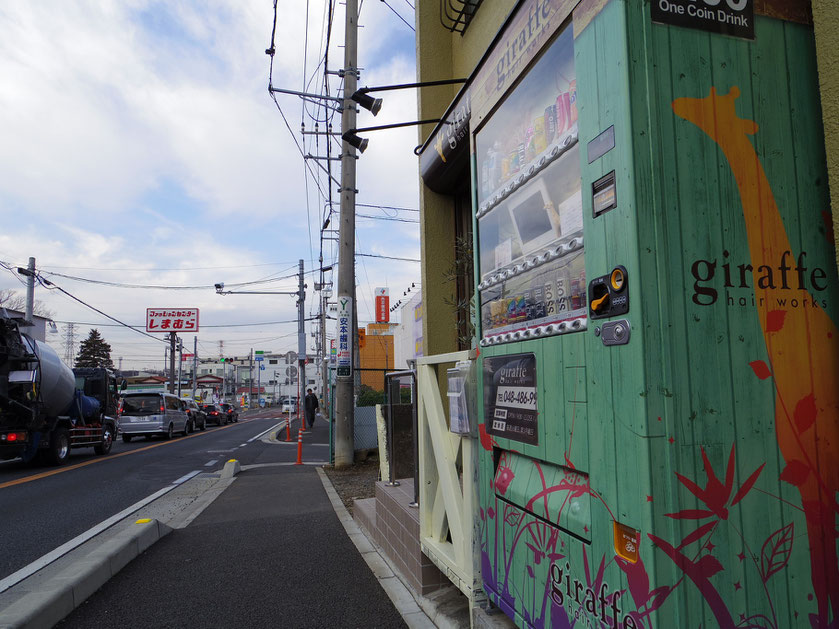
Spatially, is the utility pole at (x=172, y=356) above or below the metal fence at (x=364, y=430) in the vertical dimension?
above

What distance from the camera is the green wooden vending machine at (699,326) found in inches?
68.7

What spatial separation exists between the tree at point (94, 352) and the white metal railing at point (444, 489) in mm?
65243

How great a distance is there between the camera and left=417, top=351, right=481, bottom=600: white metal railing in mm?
3092

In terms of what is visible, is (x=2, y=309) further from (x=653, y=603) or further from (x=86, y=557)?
(x=653, y=603)

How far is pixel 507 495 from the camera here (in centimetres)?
262

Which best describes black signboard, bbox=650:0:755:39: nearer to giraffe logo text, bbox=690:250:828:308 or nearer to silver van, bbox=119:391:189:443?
giraffe logo text, bbox=690:250:828:308

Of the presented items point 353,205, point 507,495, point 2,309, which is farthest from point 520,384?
point 2,309

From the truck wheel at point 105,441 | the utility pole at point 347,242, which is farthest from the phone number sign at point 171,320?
the utility pole at point 347,242

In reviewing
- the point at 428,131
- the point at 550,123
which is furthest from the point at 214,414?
the point at 550,123

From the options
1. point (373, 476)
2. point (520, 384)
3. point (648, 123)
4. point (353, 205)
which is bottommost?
point (373, 476)

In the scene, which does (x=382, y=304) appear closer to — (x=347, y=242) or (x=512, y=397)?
(x=347, y=242)

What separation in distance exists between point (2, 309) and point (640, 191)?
13347mm

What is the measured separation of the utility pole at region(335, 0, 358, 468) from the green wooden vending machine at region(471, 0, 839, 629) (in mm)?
9487

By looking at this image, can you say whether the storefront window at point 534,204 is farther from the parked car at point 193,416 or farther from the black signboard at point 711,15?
the parked car at point 193,416
